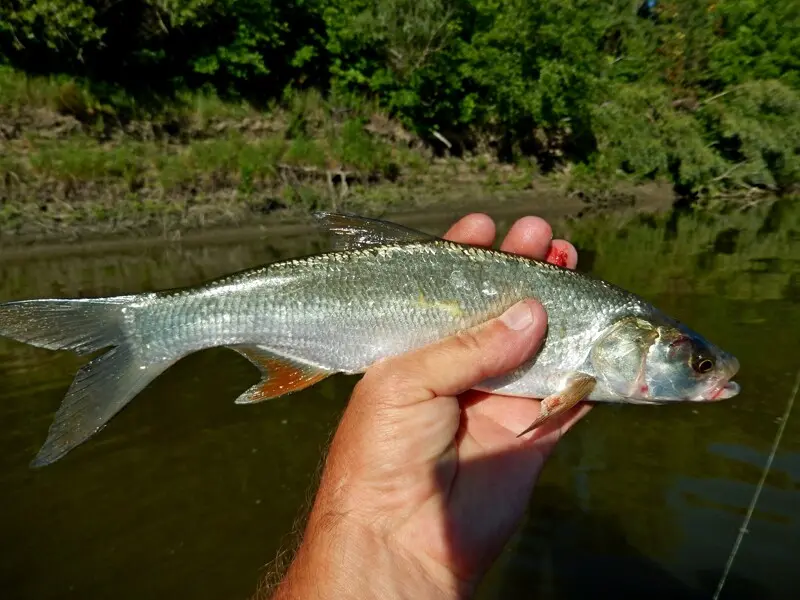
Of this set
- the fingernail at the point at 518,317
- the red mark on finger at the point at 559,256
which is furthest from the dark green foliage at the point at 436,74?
the fingernail at the point at 518,317

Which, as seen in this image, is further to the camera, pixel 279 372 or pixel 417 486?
pixel 279 372

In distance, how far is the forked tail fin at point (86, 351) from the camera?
264cm

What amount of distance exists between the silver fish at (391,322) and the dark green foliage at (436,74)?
18.1 meters

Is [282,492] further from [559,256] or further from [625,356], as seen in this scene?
[625,356]

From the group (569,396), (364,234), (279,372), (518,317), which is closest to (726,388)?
(569,396)

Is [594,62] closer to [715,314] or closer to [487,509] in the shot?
[715,314]

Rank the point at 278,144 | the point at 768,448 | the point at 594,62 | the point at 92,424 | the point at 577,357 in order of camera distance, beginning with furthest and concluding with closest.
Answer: the point at 594,62 → the point at 278,144 → the point at 768,448 → the point at 577,357 → the point at 92,424

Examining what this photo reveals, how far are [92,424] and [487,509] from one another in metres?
1.95

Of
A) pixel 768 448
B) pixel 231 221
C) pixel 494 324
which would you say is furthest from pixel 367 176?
pixel 494 324

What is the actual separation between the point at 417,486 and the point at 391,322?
0.86 metres

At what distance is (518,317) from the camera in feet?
9.78

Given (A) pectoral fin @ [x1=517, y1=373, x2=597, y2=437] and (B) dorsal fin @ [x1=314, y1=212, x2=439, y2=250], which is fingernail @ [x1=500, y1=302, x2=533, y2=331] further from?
(B) dorsal fin @ [x1=314, y1=212, x2=439, y2=250]

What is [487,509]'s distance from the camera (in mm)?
2936

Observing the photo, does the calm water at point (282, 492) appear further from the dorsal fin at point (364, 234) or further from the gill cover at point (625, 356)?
the dorsal fin at point (364, 234)
